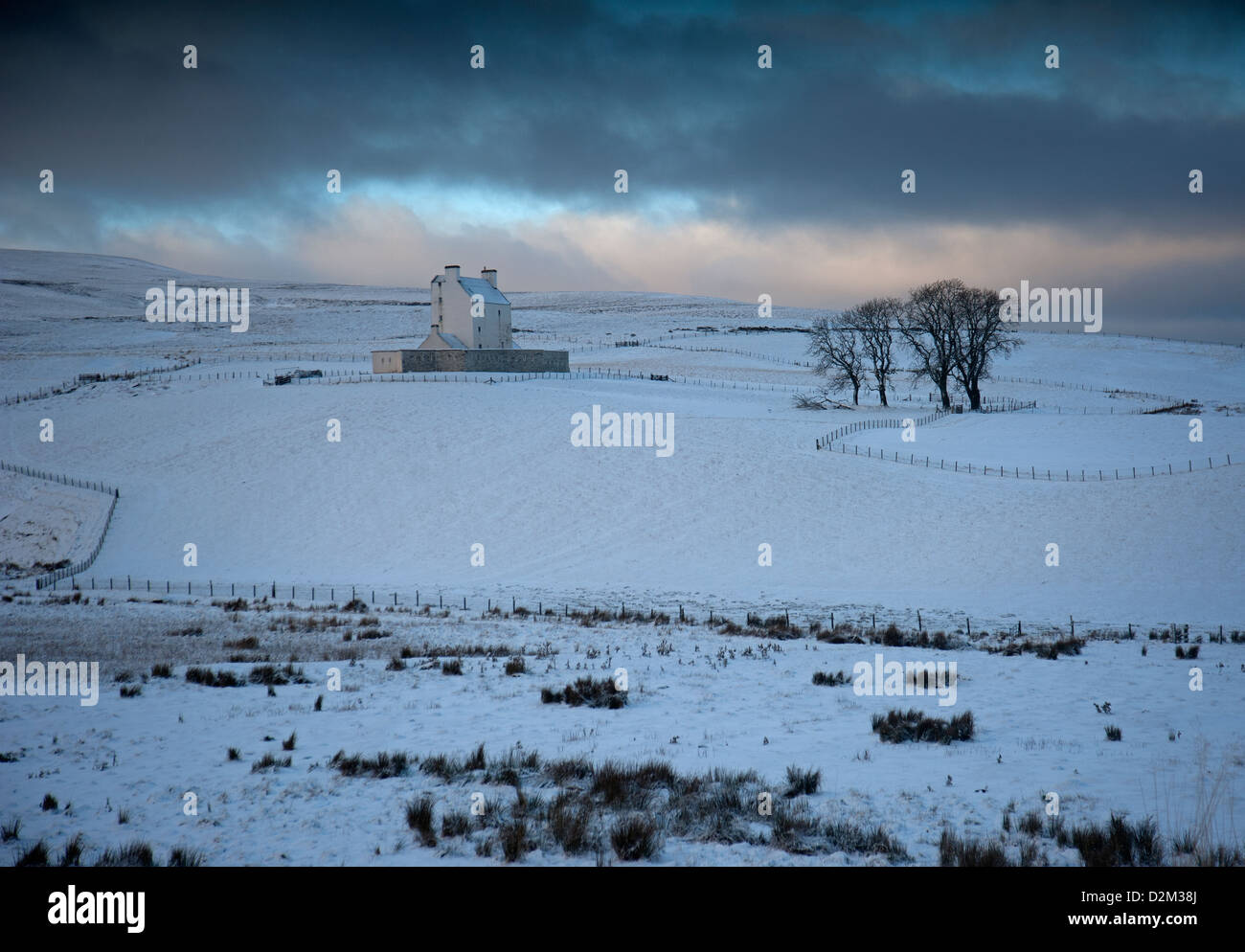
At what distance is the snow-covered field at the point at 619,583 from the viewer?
9.76 metres

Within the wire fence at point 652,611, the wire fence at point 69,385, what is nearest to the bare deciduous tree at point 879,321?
the wire fence at point 652,611

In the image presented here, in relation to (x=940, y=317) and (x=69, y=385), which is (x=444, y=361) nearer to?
(x=69, y=385)

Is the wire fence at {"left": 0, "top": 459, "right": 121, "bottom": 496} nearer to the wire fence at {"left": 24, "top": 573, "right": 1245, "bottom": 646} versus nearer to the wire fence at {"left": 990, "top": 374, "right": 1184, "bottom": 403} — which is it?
the wire fence at {"left": 24, "top": 573, "right": 1245, "bottom": 646}

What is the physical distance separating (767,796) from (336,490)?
3803 cm

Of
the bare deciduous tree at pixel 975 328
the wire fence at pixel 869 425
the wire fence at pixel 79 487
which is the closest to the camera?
the wire fence at pixel 79 487

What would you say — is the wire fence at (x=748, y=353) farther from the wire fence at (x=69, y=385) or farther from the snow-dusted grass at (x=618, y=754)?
the snow-dusted grass at (x=618, y=754)

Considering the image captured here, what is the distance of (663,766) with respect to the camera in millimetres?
10188

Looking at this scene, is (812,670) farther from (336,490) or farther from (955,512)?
(336,490)

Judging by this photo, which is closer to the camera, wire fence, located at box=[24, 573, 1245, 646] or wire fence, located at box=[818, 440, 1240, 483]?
wire fence, located at box=[24, 573, 1245, 646]

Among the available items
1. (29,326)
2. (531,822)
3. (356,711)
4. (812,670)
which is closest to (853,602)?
(812,670)

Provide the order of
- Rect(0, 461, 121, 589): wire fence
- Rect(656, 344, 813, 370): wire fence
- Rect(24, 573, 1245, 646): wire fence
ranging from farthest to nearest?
Rect(656, 344, 813, 370): wire fence < Rect(0, 461, 121, 589): wire fence < Rect(24, 573, 1245, 646): wire fence

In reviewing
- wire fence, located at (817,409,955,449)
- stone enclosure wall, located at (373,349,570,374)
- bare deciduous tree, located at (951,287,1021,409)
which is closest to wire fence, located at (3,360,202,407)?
stone enclosure wall, located at (373,349,570,374)

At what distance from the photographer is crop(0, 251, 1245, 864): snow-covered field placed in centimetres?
976
